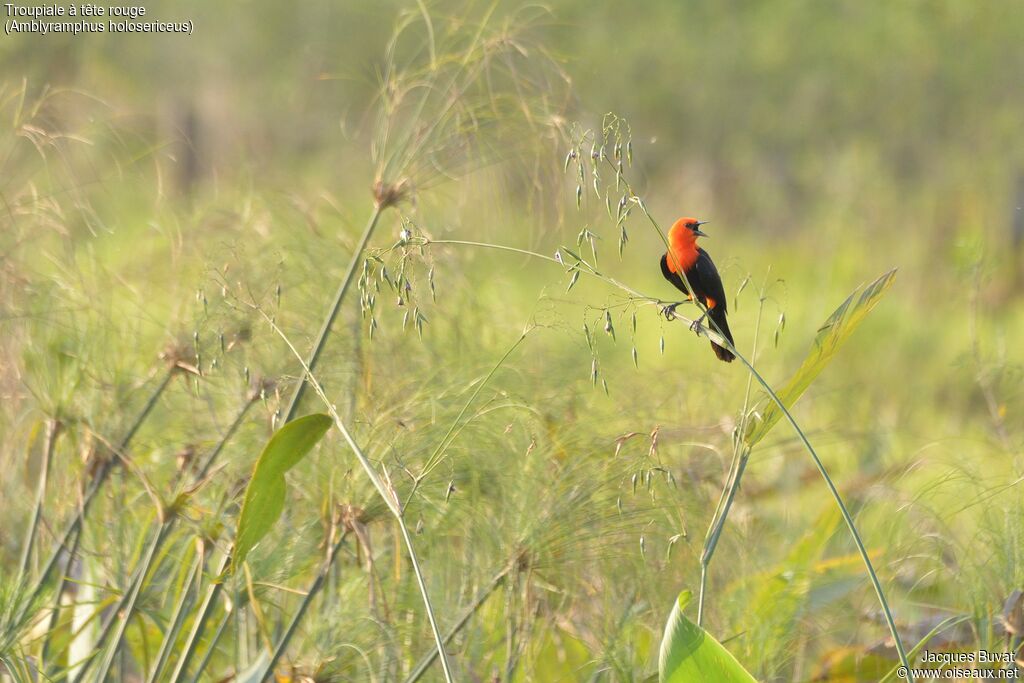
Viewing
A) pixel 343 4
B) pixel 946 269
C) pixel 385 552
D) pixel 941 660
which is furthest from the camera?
pixel 343 4

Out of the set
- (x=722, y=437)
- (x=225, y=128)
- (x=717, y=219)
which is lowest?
(x=722, y=437)

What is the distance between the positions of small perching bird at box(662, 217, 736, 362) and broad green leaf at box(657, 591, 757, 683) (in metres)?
0.32

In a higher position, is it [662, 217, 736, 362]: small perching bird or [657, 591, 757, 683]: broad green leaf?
[662, 217, 736, 362]: small perching bird

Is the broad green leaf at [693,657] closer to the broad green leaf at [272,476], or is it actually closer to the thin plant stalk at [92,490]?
the broad green leaf at [272,476]

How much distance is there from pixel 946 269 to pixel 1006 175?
98 centimetres

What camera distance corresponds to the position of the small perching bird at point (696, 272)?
1.23 meters

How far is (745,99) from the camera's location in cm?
771

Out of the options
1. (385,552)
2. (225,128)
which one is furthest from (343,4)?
(385,552)

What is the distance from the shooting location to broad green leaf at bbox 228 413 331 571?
1.09 m

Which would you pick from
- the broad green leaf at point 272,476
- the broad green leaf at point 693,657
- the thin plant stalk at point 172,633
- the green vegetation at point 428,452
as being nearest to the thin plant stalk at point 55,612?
the green vegetation at point 428,452

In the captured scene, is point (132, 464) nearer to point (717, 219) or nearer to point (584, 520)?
point (584, 520)

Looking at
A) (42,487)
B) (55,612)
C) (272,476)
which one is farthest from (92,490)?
(272,476)

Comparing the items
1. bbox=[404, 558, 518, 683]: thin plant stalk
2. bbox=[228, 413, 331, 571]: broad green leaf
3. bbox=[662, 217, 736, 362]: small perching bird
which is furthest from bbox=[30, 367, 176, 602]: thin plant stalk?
bbox=[662, 217, 736, 362]: small perching bird

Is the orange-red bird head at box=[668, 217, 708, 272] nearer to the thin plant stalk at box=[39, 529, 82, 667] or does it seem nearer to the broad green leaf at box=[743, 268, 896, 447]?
the broad green leaf at box=[743, 268, 896, 447]
